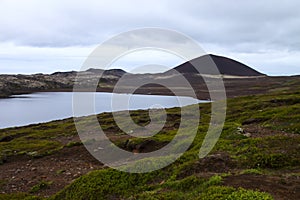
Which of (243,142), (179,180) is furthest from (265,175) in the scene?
(243,142)

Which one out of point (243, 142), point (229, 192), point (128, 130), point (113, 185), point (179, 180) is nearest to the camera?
point (229, 192)

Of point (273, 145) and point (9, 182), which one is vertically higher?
point (273, 145)

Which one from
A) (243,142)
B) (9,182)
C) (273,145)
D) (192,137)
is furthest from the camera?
(192,137)

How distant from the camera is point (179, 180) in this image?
15297 millimetres

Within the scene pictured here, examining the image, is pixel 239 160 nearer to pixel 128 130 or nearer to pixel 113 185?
pixel 113 185

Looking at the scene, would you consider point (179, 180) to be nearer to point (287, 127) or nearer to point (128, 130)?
point (287, 127)

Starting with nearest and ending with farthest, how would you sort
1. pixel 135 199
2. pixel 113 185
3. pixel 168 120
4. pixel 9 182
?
pixel 135 199, pixel 113 185, pixel 9 182, pixel 168 120

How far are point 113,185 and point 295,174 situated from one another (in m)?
8.99

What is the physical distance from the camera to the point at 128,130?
4188 cm

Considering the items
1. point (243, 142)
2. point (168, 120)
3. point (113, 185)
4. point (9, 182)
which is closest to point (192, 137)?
point (243, 142)

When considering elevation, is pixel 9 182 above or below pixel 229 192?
below

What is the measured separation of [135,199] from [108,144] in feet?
58.7

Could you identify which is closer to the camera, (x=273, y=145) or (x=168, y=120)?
(x=273, y=145)

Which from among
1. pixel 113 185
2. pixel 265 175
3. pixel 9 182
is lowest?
pixel 9 182
